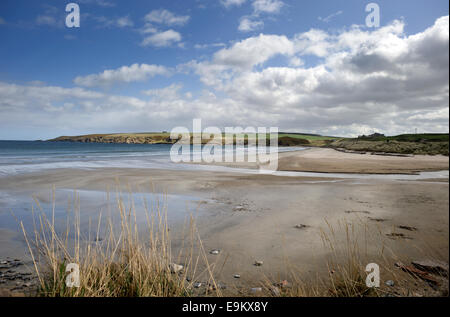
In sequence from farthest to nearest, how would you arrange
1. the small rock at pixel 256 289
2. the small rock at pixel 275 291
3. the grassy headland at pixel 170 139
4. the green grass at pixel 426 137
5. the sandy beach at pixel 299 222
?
the grassy headland at pixel 170 139 < the sandy beach at pixel 299 222 < the small rock at pixel 256 289 < the small rock at pixel 275 291 < the green grass at pixel 426 137

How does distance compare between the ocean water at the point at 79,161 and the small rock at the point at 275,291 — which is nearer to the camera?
the small rock at the point at 275,291

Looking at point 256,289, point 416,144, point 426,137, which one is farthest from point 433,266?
point 416,144

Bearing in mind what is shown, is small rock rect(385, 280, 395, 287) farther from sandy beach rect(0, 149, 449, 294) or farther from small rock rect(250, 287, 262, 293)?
small rock rect(250, 287, 262, 293)

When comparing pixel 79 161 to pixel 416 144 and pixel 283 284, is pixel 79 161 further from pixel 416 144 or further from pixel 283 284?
pixel 416 144

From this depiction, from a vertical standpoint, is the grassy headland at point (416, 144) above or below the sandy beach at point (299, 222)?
above

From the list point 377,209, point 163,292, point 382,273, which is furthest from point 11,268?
point 377,209

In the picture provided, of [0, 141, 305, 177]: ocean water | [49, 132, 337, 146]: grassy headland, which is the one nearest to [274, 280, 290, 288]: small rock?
[0, 141, 305, 177]: ocean water

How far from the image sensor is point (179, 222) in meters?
6.94

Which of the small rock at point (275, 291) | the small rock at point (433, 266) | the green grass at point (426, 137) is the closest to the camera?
the green grass at point (426, 137)

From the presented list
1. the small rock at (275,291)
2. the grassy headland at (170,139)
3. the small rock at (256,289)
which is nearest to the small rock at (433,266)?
the small rock at (275,291)

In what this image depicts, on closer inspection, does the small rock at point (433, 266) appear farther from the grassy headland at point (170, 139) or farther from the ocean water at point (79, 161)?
the grassy headland at point (170, 139)

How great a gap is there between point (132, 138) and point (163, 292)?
17322cm

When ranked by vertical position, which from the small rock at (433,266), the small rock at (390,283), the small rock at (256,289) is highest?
the small rock at (433,266)
